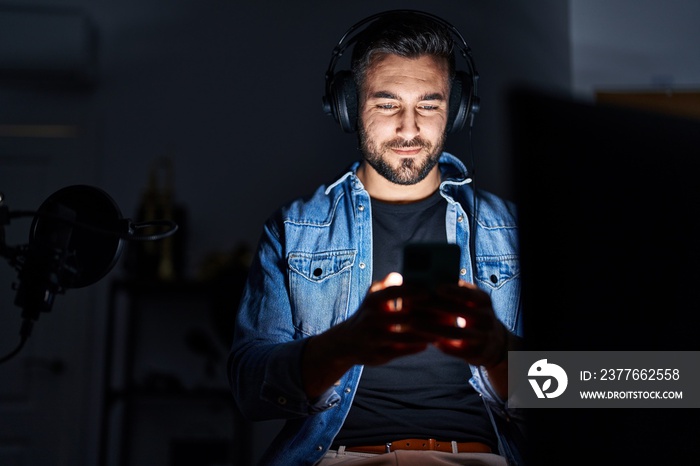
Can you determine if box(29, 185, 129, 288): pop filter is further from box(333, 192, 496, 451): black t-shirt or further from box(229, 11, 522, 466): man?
box(333, 192, 496, 451): black t-shirt

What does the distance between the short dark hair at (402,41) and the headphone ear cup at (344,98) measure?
0.03m

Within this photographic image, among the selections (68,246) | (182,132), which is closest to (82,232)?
(68,246)

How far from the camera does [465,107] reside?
1.42 meters

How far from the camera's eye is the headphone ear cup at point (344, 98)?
4.63ft

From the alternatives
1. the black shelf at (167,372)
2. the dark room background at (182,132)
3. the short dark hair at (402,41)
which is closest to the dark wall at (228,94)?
the dark room background at (182,132)

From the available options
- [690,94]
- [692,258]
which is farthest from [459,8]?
[692,258]

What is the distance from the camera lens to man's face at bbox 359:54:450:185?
1.39 metres

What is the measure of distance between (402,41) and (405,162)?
27 cm

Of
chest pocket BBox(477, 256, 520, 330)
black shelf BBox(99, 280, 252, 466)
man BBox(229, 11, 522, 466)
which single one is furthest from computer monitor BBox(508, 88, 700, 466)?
black shelf BBox(99, 280, 252, 466)

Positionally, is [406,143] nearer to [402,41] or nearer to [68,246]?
A: [402,41]

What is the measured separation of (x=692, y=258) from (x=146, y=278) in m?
2.45

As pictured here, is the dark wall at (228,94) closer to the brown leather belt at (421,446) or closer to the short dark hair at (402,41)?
the short dark hair at (402,41)

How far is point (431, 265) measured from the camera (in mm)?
707

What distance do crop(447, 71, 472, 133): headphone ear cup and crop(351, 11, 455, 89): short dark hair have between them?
31 millimetres
